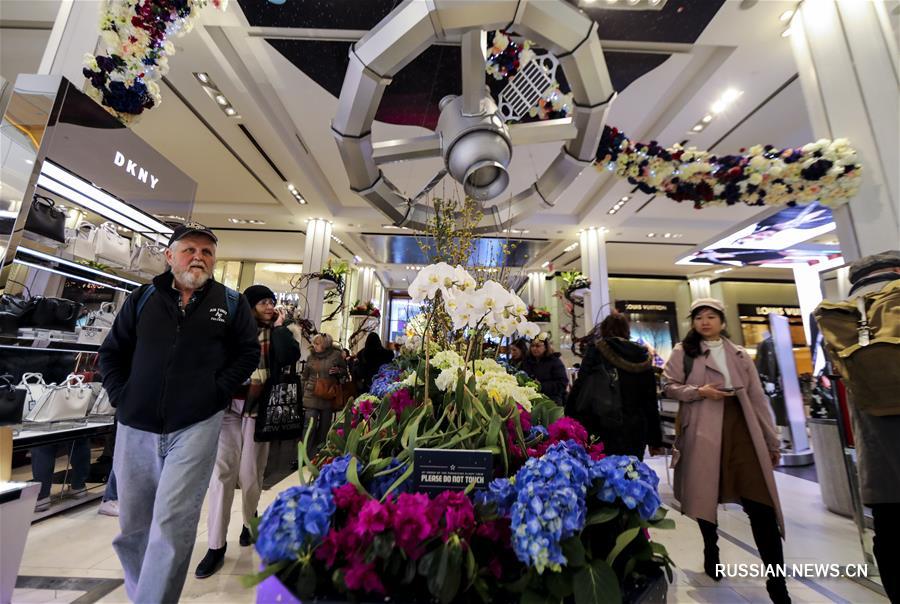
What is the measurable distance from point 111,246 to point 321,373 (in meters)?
2.18

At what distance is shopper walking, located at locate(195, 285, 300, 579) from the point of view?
6.49ft

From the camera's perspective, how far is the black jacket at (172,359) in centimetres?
151

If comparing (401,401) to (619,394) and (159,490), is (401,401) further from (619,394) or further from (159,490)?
(619,394)

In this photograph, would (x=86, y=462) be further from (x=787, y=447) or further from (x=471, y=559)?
(x=787, y=447)

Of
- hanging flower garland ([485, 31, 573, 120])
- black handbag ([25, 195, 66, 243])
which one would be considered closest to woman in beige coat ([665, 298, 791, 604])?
hanging flower garland ([485, 31, 573, 120])

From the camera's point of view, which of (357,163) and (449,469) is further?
(357,163)

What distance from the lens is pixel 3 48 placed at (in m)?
3.65

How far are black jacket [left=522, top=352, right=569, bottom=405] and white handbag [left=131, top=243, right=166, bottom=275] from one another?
357cm

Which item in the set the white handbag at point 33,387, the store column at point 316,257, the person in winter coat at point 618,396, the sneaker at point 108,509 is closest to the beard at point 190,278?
the white handbag at point 33,387

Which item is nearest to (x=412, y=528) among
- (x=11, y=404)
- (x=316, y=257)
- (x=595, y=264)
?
(x=11, y=404)

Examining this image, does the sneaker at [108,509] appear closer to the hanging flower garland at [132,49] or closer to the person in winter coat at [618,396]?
the hanging flower garland at [132,49]

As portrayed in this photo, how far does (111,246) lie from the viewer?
Result: 9.09 ft

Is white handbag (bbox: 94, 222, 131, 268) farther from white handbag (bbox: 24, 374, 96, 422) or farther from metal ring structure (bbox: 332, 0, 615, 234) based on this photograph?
metal ring structure (bbox: 332, 0, 615, 234)

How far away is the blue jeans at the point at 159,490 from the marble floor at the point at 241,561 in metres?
0.40
